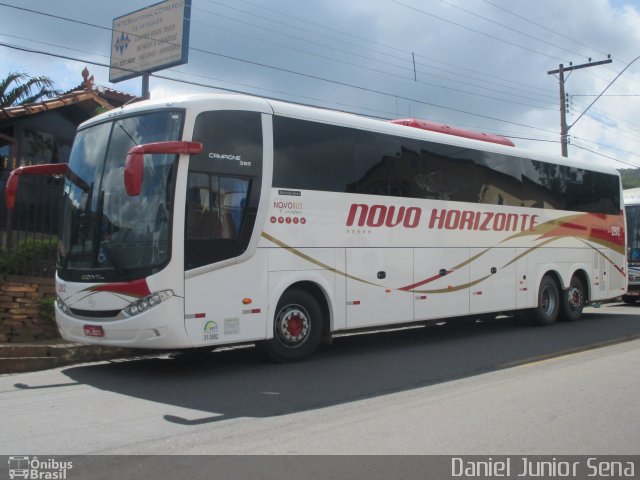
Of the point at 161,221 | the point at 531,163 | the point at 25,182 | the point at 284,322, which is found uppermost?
the point at 531,163

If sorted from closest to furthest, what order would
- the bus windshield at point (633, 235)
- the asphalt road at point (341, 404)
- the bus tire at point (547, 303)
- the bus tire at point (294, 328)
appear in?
the asphalt road at point (341, 404)
the bus tire at point (294, 328)
the bus tire at point (547, 303)
the bus windshield at point (633, 235)

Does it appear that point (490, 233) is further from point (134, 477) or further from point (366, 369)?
point (134, 477)

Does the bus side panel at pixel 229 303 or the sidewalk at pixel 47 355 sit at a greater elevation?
the bus side panel at pixel 229 303

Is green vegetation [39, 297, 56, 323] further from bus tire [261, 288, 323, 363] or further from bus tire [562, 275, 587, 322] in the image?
bus tire [562, 275, 587, 322]

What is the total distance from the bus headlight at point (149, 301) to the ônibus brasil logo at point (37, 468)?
2.90m

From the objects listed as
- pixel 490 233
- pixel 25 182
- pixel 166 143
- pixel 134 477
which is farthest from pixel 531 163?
pixel 134 477

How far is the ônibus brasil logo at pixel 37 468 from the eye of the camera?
15.8 feet

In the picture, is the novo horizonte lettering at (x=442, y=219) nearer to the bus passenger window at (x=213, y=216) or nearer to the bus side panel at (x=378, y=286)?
the bus side panel at (x=378, y=286)

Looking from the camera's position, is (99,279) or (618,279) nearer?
(99,279)

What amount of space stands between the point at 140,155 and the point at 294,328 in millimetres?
3536

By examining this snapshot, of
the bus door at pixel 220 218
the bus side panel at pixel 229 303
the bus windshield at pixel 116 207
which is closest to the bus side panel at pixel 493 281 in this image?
the bus side panel at pixel 229 303

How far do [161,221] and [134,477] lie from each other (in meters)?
3.84

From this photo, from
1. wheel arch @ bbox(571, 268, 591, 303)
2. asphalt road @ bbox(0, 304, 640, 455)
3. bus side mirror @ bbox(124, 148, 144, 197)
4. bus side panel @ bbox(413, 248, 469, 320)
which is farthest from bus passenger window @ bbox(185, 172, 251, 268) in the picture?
wheel arch @ bbox(571, 268, 591, 303)

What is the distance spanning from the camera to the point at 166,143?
796 cm
